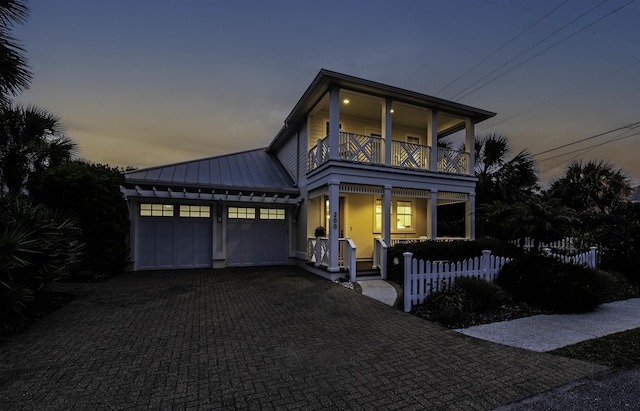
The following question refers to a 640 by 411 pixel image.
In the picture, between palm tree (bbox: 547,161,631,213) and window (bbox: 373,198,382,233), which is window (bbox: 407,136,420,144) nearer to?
window (bbox: 373,198,382,233)

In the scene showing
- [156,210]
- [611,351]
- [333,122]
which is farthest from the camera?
[156,210]

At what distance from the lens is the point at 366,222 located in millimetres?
12422

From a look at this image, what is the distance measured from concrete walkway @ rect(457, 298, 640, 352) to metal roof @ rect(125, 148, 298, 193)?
9.19m

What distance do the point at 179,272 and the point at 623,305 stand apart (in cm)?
1291

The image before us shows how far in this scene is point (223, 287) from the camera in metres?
8.23

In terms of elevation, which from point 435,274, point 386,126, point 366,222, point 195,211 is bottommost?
point 435,274

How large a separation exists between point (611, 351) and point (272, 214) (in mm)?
11034

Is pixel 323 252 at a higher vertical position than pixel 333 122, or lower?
lower

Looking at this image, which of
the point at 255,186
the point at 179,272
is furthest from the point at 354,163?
the point at 179,272

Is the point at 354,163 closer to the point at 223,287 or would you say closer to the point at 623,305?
the point at 223,287

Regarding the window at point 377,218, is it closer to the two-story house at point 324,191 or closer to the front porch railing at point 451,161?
the two-story house at point 324,191

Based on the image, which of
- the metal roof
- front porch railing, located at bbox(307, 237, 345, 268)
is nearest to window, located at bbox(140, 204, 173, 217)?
the metal roof

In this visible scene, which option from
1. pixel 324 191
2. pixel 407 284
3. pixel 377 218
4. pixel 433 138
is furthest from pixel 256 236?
pixel 433 138

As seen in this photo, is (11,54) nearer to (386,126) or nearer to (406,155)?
(386,126)
